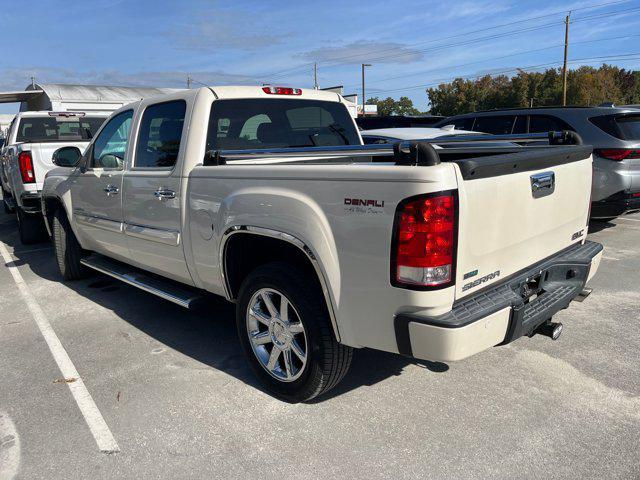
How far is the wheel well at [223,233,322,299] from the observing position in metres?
3.28

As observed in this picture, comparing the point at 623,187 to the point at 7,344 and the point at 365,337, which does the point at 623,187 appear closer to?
the point at 365,337

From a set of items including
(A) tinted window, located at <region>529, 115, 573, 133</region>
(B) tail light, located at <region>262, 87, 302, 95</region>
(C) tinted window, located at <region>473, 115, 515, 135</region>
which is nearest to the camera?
(B) tail light, located at <region>262, 87, 302, 95</region>

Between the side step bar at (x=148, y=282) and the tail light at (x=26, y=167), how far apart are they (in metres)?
2.67

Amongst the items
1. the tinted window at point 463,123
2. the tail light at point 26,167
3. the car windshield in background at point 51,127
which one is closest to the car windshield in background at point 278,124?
the tail light at point 26,167

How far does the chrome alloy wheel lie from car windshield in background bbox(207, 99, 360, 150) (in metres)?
1.25

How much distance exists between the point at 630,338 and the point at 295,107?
3186mm

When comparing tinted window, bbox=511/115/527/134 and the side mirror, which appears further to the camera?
tinted window, bbox=511/115/527/134

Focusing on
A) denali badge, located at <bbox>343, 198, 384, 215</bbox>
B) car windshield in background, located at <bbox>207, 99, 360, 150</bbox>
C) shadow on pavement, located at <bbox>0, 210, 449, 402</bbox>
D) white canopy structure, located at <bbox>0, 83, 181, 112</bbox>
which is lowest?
shadow on pavement, located at <bbox>0, 210, 449, 402</bbox>

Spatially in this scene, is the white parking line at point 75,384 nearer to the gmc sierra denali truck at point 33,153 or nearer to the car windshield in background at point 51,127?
the gmc sierra denali truck at point 33,153

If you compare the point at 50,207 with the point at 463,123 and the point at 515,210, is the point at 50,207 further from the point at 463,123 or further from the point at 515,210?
the point at 463,123

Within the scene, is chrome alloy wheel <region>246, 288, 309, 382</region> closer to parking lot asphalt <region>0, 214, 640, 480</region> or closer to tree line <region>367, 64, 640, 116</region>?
parking lot asphalt <region>0, 214, 640, 480</region>

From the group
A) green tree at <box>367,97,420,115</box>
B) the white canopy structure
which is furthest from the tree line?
the white canopy structure

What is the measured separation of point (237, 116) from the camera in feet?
13.5

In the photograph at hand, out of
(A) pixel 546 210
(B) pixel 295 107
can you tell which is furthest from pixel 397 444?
(B) pixel 295 107
